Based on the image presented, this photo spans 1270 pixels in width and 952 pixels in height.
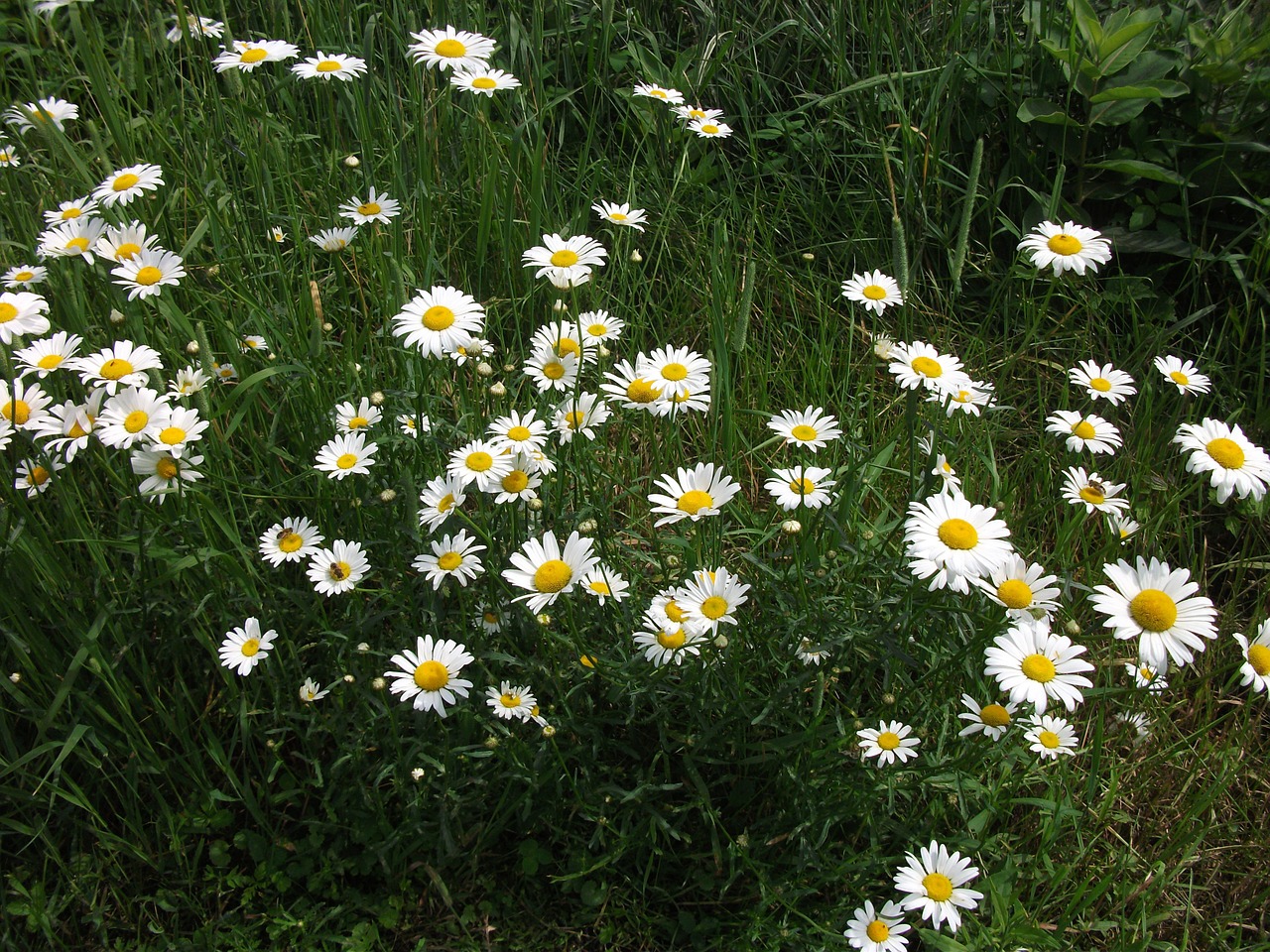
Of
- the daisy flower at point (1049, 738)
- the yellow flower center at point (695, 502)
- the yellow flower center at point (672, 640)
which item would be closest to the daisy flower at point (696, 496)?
the yellow flower center at point (695, 502)

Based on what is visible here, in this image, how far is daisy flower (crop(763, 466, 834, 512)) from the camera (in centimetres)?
192

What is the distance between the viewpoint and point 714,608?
1760mm

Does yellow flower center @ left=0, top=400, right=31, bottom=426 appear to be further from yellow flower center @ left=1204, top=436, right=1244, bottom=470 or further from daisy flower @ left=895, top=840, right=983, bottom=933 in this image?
yellow flower center @ left=1204, top=436, right=1244, bottom=470

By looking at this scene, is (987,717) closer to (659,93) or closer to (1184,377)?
(1184,377)

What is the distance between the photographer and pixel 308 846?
204 centimetres

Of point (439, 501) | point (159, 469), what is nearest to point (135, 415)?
point (159, 469)

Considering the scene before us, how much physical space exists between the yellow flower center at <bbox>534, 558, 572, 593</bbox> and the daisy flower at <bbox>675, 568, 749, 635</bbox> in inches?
8.1

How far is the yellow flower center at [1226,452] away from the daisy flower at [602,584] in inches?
46.5

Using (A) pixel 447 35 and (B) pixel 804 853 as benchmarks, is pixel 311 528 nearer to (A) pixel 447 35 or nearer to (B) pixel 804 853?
(B) pixel 804 853

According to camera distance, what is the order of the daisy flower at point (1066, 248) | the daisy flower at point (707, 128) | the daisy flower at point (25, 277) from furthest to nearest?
the daisy flower at point (707, 128)
the daisy flower at point (1066, 248)
the daisy flower at point (25, 277)

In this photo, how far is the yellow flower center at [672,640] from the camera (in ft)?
5.71

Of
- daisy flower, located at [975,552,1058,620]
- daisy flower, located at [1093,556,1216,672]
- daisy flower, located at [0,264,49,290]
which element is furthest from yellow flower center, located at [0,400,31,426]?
daisy flower, located at [1093,556,1216,672]

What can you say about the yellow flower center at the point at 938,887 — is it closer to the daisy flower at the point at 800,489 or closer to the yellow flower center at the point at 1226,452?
the daisy flower at the point at 800,489

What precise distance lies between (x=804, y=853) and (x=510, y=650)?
70 cm
